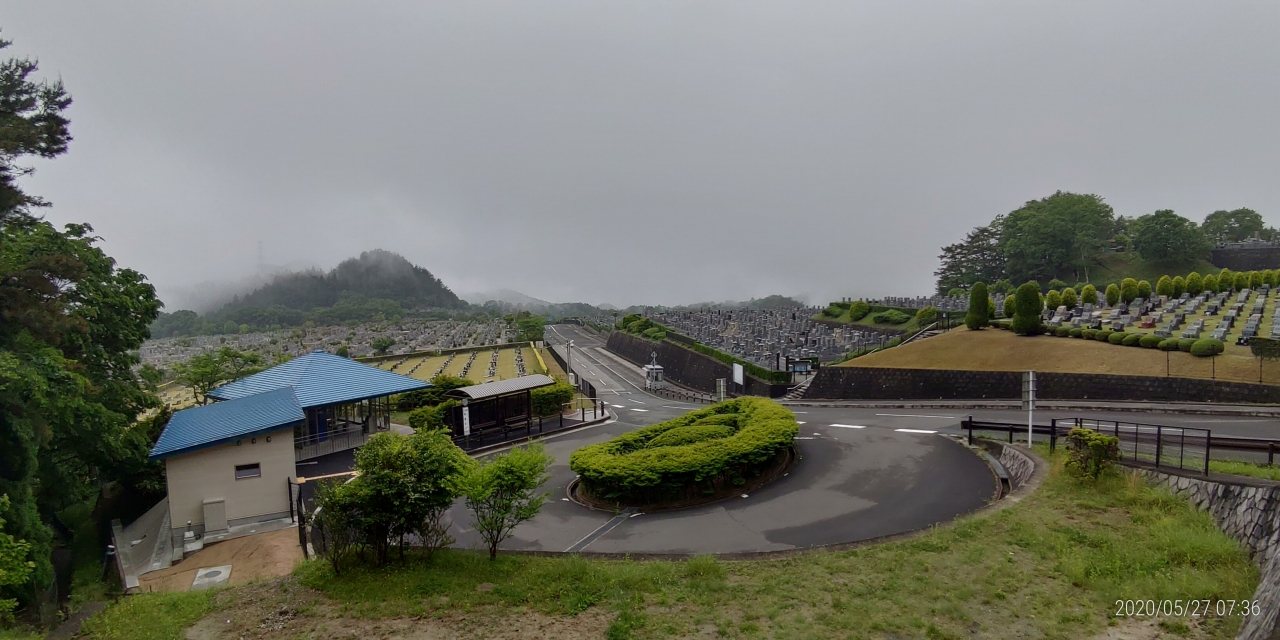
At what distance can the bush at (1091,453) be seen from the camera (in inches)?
344

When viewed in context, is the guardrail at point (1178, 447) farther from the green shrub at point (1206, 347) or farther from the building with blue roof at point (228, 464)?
the building with blue roof at point (228, 464)

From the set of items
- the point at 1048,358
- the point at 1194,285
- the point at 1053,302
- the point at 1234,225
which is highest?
the point at 1234,225

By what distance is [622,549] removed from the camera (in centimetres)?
901

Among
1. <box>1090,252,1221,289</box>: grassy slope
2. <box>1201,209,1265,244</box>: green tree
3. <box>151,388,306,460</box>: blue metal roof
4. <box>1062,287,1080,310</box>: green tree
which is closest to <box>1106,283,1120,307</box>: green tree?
<box>1062,287,1080,310</box>: green tree

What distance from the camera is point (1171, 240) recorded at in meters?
47.4

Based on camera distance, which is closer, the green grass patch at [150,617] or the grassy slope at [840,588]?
the grassy slope at [840,588]

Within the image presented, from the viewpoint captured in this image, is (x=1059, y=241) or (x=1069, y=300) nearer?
(x=1069, y=300)

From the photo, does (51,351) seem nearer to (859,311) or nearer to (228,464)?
(228,464)

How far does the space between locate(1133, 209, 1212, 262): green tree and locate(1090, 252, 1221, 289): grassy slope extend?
74 cm

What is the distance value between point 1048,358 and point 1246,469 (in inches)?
551

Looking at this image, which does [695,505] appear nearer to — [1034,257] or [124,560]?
[124,560]

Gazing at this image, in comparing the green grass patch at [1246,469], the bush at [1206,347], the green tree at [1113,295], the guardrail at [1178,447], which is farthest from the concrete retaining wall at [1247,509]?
the green tree at [1113,295]

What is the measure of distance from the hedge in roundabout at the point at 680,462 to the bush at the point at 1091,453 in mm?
5244

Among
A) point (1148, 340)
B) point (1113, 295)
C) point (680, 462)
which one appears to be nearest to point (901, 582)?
point (680, 462)
